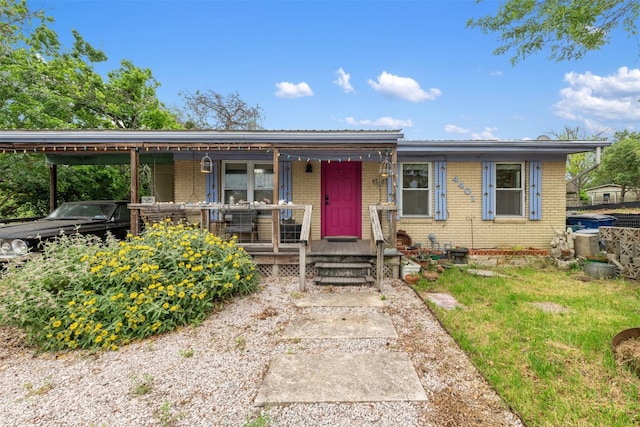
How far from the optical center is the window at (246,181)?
25.3ft

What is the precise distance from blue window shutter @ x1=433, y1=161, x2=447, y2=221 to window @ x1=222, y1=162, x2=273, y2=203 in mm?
4365

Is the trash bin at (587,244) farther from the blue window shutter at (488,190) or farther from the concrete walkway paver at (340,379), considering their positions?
the concrete walkway paver at (340,379)

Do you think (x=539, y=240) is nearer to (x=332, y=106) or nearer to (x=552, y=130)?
(x=332, y=106)

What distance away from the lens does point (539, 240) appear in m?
7.54

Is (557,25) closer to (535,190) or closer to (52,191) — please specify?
(535,190)

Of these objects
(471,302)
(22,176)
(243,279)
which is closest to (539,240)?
(471,302)

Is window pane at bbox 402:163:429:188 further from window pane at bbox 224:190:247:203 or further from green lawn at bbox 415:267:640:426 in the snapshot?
window pane at bbox 224:190:247:203

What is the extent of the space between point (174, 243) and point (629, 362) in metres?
5.48

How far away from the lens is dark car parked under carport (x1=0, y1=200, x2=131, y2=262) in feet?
16.4

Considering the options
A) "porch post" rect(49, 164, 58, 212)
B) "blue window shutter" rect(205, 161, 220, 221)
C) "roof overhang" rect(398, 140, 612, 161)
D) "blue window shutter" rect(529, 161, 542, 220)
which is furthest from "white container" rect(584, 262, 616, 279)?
"porch post" rect(49, 164, 58, 212)

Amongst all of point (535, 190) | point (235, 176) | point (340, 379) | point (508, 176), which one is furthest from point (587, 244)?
point (235, 176)

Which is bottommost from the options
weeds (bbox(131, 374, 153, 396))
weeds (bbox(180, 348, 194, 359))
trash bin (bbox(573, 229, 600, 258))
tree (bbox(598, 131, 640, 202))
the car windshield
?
weeds (bbox(131, 374, 153, 396))

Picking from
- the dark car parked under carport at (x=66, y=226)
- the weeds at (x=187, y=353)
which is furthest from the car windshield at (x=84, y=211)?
the weeds at (x=187, y=353)

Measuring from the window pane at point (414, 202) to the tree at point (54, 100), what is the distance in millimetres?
10072
